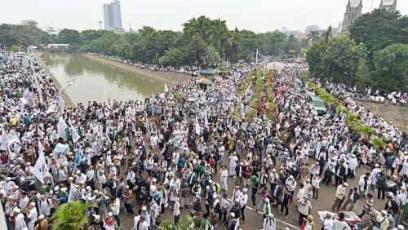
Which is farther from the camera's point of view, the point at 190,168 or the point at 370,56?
the point at 370,56

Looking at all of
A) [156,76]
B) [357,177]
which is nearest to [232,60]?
[156,76]

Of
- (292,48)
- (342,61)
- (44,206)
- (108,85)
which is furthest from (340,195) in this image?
(292,48)

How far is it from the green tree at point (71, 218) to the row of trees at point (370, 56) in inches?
1102

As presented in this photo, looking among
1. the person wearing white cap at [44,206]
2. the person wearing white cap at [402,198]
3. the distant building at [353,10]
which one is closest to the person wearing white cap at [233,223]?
the person wearing white cap at [44,206]

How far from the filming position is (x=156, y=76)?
A: 46906 millimetres

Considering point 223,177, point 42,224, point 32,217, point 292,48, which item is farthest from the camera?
point 292,48

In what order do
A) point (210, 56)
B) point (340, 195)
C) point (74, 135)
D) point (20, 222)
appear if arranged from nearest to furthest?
point (20, 222) < point (340, 195) < point (74, 135) < point (210, 56)

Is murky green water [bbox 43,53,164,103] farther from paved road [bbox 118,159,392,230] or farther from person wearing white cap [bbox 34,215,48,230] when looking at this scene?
person wearing white cap [bbox 34,215,48,230]

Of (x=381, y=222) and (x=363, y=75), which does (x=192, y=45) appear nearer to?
(x=363, y=75)

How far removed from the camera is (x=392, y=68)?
98.3 ft

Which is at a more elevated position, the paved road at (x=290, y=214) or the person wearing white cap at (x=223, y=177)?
the person wearing white cap at (x=223, y=177)

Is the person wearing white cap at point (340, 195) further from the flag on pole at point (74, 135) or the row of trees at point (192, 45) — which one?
the row of trees at point (192, 45)

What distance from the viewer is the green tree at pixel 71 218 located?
7430 mm

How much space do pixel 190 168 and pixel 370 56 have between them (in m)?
29.6
